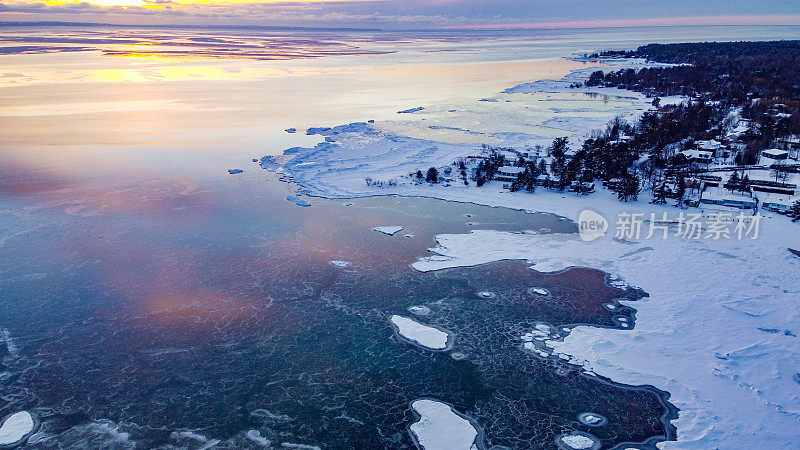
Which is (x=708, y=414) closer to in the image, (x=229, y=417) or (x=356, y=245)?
(x=229, y=417)

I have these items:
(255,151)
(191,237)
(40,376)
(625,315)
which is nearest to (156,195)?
(191,237)

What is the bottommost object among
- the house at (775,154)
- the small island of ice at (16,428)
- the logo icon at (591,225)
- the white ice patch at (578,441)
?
the white ice patch at (578,441)

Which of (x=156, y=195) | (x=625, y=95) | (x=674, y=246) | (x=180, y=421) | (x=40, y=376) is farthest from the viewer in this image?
(x=625, y=95)

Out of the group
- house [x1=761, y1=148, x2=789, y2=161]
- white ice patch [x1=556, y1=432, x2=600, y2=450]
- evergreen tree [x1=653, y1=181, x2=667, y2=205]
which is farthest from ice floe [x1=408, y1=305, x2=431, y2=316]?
house [x1=761, y1=148, x2=789, y2=161]

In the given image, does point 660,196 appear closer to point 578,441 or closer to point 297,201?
point 578,441

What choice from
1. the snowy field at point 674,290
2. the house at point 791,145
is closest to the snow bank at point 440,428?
the snowy field at point 674,290

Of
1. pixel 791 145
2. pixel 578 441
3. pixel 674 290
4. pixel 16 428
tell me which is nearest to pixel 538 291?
pixel 674 290

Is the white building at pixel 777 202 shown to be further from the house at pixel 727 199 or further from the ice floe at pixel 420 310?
the ice floe at pixel 420 310
